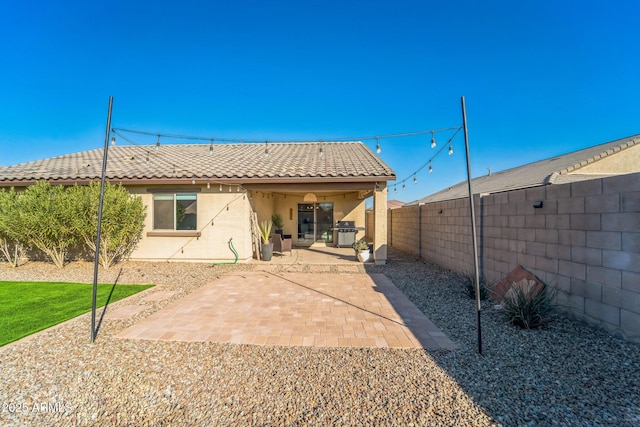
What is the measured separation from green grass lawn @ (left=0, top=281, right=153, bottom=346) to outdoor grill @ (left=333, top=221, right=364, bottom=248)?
8696 millimetres

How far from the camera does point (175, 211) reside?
10.2 metres

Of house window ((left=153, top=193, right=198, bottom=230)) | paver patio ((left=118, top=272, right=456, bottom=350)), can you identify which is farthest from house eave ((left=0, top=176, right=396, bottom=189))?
paver patio ((left=118, top=272, right=456, bottom=350))

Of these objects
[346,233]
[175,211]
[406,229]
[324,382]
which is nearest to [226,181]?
[175,211]

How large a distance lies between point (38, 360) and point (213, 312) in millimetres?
2258

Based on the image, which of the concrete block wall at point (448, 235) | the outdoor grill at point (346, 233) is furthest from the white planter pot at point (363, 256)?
the outdoor grill at point (346, 233)

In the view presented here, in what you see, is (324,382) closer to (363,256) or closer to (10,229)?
(363,256)

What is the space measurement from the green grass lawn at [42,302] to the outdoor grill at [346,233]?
28.5 ft

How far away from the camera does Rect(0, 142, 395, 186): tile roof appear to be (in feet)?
32.5

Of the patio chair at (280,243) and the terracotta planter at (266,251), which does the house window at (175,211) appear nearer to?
the terracotta planter at (266,251)

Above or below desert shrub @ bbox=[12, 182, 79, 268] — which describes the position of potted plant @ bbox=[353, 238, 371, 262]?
below

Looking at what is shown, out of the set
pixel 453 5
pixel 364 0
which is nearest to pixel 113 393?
pixel 364 0

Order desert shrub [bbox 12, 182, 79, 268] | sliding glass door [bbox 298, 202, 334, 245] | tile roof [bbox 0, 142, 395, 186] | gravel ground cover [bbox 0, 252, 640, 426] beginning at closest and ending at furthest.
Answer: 1. gravel ground cover [bbox 0, 252, 640, 426]
2. desert shrub [bbox 12, 182, 79, 268]
3. tile roof [bbox 0, 142, 395, 186]
4. sliding glass door [bbox 298, 202, 334, 245]

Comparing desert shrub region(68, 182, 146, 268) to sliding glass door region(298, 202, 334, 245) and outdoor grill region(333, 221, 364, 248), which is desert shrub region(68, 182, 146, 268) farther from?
outdoor grill region(333, 221, 364, 248)

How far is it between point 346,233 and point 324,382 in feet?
36.8
